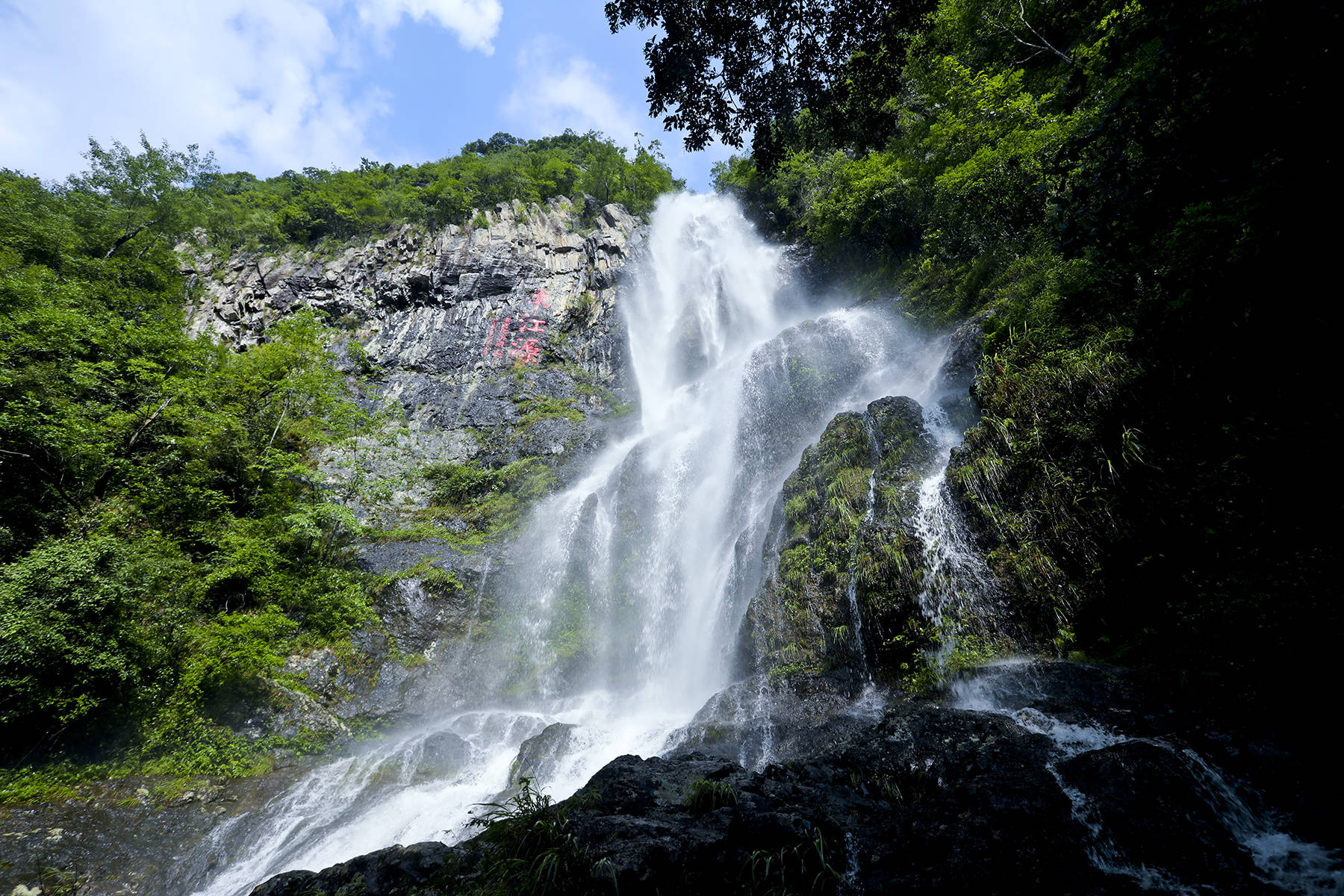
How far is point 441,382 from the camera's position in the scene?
22.4m

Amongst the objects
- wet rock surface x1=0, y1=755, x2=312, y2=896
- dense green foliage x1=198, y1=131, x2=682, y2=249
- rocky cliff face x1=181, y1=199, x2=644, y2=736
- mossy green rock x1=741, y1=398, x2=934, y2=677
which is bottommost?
wet rock surface x1=0, y1=755, x2=312, y2=896

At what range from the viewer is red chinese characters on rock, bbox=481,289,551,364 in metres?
23.4

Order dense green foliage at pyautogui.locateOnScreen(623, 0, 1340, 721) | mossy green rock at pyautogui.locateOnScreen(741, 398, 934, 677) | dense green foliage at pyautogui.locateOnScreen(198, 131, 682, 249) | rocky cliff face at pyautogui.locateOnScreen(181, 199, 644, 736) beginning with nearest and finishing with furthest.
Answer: dense green foliage at pyautogui.locateOnScreen(623, 0, 1340, 721)
mossy green rock at pyautogui.locateOnScreen(741, 398, 934, 677)
rocky cliff face at pyautogui.locateOnScreen(181, 199, 644, 736)
dense green foliage at pyautogui.locateOnScreen(198, 131, 682, 249)

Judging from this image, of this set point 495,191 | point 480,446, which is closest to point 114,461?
point 480,446

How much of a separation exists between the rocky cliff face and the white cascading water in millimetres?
1431

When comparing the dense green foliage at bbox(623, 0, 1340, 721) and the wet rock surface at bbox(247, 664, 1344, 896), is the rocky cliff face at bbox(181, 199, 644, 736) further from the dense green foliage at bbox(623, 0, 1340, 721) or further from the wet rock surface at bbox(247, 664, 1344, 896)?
the dense green foliage at bbox(623, 0, 1340, 721)

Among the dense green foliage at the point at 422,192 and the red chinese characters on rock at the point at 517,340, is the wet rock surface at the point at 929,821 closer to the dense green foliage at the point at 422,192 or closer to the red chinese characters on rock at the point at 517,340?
the red chinese characters on rock at the point at 517,340

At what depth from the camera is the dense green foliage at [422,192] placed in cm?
2875

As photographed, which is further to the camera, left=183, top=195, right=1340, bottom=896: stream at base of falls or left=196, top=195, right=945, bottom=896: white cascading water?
left=196, top=195, right=945, bottom=896: white cascading water

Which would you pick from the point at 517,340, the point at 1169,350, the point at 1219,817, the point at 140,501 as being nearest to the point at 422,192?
the point at 517,340

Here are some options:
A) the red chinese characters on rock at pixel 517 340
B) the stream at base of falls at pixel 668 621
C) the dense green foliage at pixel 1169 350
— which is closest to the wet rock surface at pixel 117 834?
the stream at base of falls at pixel 668 621

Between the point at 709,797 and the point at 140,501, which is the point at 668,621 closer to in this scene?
the point at 709,797

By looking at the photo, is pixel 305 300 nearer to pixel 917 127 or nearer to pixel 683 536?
pixel 683 536

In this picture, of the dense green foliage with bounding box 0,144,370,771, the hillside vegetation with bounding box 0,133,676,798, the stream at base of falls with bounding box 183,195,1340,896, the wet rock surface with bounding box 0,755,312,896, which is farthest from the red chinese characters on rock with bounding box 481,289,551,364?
the wet rock surface with bounding box 0,755,312,896
